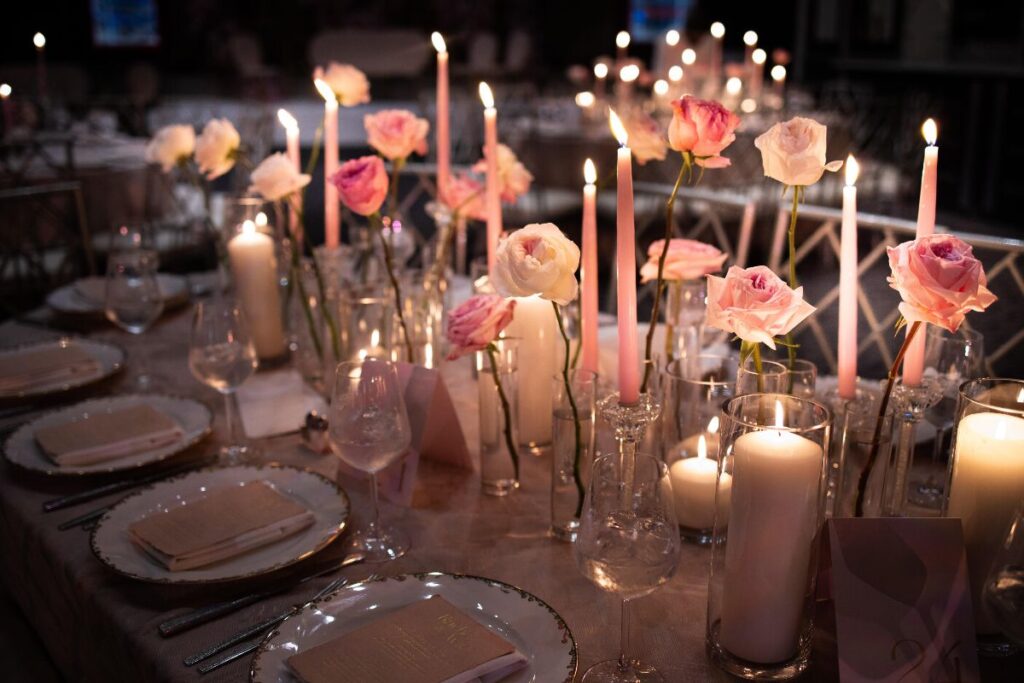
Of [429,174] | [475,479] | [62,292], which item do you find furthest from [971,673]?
[429,174]

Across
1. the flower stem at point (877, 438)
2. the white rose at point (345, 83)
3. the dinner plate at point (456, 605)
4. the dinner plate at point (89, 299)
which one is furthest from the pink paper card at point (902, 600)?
the dinner plate at point (89, 299)

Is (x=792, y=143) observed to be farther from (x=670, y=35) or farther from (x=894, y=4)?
(x=894, y=4)

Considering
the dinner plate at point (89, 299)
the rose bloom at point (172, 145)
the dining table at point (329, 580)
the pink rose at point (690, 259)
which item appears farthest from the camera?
the dinner plate at point (89, 299)

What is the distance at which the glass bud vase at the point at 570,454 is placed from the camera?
47.4 inches

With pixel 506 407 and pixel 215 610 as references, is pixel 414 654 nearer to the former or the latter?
pixel 215 610

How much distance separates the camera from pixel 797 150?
106cm

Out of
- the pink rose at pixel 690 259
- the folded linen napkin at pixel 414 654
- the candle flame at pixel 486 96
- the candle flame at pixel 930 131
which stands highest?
the candle flame at pixel 486 96

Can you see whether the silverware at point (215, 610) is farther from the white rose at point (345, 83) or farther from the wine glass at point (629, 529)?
the white rose at point (345, 83)

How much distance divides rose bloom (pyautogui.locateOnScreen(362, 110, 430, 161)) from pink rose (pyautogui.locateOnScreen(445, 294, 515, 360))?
49 cm

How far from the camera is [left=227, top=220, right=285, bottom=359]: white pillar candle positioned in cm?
192

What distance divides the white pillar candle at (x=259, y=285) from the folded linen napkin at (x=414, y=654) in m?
1.04

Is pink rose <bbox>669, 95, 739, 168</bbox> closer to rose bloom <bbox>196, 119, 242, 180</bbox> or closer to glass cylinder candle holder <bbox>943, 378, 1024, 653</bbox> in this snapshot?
glass cylinder candle holder <bbox>943, 378, 1024, 653</bbox>

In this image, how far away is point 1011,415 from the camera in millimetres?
967

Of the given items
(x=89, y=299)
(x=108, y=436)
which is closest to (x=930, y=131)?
(x=108, y=436)
